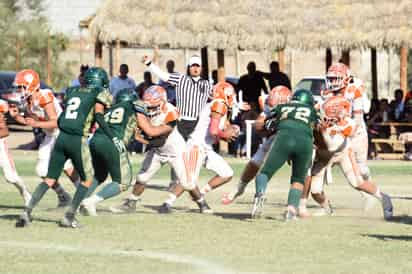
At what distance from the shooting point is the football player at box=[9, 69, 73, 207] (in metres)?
14.0

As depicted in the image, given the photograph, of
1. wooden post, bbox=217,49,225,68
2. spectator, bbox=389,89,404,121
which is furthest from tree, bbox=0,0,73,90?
spectator, bbox=389,89,404,121

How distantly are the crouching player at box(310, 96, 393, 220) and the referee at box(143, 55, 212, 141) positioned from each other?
2224 mm

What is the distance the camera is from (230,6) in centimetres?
2730

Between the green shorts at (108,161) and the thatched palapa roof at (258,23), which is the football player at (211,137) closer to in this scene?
the green shorts at (108,161)

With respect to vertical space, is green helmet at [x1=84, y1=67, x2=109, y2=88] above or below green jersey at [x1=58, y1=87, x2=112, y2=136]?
above

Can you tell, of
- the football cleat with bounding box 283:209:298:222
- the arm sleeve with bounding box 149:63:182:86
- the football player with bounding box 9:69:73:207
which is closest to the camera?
the football cleat with bounding box 283:209:298:222

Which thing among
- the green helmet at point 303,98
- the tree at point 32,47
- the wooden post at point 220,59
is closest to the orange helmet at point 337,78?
the green helmet at point 303,98

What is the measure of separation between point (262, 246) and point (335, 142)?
2.83 meters

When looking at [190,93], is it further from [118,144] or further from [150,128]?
[118,144]

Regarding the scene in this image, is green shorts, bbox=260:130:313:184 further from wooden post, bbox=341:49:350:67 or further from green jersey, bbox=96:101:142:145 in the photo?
wooden post, bbox=341:49:350:67

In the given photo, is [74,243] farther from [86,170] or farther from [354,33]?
→ [354,33]

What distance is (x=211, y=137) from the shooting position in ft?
50.0

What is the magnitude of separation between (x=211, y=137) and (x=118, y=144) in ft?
6.55

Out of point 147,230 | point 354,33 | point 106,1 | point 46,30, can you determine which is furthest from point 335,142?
point 46,30
